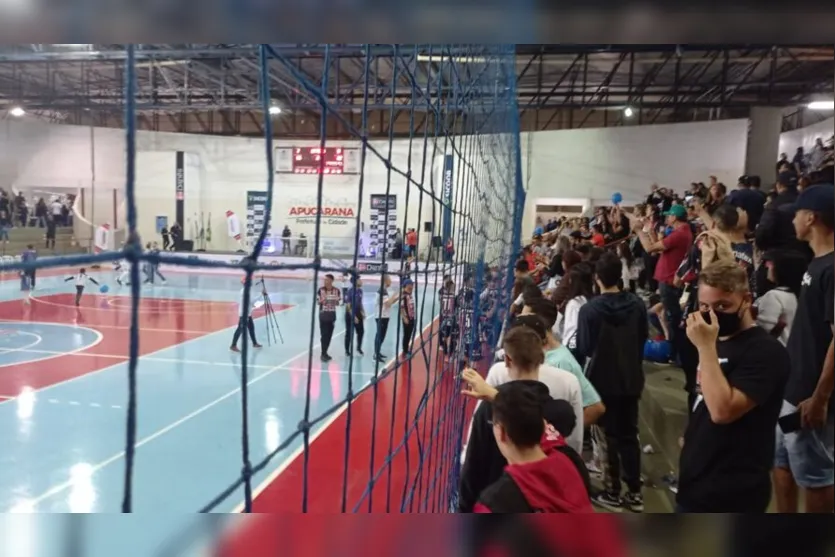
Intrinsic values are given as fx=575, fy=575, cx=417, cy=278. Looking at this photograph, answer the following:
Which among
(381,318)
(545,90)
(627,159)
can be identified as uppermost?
(545,90)

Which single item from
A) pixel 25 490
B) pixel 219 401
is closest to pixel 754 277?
pixel 25 490

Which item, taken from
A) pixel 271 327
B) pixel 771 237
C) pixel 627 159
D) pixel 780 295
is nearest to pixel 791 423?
pixel 780 295

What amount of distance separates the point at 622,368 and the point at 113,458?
2847 mm

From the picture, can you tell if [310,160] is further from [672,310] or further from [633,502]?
[633,502]

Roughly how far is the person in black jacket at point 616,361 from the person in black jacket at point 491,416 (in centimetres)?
64

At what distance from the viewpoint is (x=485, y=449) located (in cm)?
135

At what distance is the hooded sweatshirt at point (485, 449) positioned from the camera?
1295mm

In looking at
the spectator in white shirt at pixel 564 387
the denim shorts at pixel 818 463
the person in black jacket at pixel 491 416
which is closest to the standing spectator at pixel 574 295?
the spectator in white shirt at pixel 564 387

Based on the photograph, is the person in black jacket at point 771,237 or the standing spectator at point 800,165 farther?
the standing spectator at point 800,165

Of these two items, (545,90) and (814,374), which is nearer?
(814,374)

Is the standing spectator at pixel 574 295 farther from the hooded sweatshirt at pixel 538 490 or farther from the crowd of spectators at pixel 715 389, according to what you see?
the hooded sweatshirt at pixel 538 490

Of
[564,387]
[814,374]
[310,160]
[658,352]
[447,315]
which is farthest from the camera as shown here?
[310,160]

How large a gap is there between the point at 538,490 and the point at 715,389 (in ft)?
1.33
